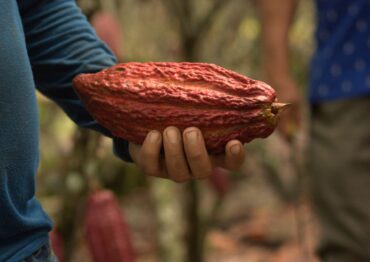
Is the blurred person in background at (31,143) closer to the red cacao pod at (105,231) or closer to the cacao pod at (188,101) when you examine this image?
the cacao pod at (188,101)

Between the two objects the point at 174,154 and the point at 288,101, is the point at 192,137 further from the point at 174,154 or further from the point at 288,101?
the point at 288,101

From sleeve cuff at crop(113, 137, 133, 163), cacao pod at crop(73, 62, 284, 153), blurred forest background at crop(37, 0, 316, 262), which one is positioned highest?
cacao pod at crop(73, 62, 284, 153)

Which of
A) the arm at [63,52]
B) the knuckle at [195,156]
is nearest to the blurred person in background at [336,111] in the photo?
the arm at [63,52]

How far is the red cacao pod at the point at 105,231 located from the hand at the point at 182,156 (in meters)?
0.82

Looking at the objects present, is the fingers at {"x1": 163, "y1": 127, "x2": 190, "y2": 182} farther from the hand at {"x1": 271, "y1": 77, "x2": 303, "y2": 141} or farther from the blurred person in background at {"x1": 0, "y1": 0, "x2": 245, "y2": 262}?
the hand at {"x1": 271, "y1": 77, "x2": 303, "y2": 141}

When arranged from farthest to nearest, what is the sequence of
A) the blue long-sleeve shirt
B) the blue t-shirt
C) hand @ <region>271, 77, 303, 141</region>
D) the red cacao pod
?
hand @ <region>271, 77, 303, 141</region> < the blue t-shirt < the red cacao pod < the blue long-sleeve shirt

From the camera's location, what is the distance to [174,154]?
3.32 ft

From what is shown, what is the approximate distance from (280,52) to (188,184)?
21.4 inches

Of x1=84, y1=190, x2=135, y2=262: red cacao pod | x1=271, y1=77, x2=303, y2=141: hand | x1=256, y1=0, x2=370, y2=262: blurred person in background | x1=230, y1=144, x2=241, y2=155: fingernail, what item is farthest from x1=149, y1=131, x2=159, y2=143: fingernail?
x1=271, y1=77, x2=303, y2=141: hand

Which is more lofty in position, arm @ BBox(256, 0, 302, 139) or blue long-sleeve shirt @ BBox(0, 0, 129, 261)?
blue long-sleeve shirt @ BBox(0, 0, 129, 261)

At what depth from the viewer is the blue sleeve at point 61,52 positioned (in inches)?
46.6

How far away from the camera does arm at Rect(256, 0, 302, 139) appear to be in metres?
2.27

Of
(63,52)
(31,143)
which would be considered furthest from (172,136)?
(63,52)

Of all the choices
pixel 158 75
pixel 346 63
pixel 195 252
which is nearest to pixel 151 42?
pixel 195 252
